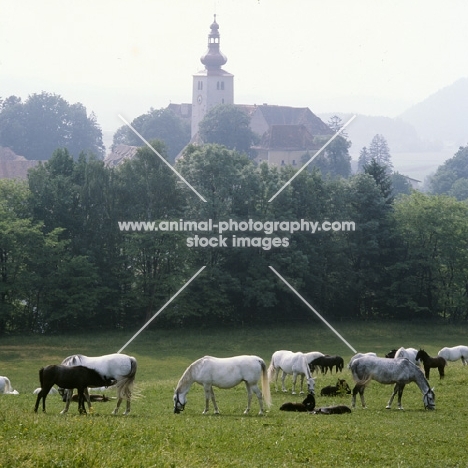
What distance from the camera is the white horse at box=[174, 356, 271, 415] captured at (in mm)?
20984

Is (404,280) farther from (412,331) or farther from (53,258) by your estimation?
(53,258)

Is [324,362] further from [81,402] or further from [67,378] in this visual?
[67,378]

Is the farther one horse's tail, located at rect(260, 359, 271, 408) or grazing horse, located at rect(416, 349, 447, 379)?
grazing horse, located at rect(416, 349, 447, 379)

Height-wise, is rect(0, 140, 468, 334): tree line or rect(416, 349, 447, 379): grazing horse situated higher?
rect(0, 140, 468, 334): tree line

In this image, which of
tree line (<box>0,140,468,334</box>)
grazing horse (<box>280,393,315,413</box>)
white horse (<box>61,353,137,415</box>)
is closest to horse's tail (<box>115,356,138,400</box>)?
white horse (<box>61,353,137,415</box>)

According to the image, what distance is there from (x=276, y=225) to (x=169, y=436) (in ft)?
155

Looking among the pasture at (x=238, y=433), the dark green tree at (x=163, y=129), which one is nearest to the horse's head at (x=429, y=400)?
the pasture at (x=238, y=433)

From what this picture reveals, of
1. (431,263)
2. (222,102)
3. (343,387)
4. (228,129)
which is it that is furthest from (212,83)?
(343,387)

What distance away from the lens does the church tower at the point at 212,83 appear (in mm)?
181250

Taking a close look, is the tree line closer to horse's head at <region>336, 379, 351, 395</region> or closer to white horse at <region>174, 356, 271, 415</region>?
horse's head at <region>336, 379, 351, 395</region>

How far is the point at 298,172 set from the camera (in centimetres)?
6619

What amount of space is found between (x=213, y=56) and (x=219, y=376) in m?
166

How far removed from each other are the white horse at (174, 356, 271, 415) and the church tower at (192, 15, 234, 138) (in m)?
161

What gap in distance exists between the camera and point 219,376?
21.1 meters
